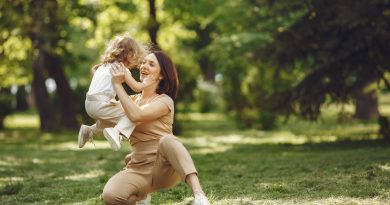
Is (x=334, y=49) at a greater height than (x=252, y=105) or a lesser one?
greater

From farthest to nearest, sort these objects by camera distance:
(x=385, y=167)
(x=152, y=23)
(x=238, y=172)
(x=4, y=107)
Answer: (x=4, y=107) < (x=152, y=23) < (x=238, y=172) < (x=385, y=167)

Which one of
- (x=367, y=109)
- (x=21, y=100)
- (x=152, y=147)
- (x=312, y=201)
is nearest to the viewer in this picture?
(x=152, y=147)

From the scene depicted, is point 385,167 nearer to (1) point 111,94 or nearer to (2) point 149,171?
(2) point 149,171

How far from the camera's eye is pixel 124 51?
5.98 metres

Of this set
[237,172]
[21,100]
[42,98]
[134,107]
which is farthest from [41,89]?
[21,100]

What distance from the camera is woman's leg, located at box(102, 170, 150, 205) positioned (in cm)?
564

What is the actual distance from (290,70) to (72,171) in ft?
18.7

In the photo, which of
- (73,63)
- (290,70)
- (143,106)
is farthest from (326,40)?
(73,63)

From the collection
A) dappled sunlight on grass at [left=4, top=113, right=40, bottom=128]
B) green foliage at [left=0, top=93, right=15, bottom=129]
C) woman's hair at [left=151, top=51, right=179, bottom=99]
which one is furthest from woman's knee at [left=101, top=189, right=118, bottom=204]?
dappled sunlight on grass at [left=4, top=113, right=40, bottom=128]

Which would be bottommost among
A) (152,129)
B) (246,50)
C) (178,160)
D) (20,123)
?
(20,123)

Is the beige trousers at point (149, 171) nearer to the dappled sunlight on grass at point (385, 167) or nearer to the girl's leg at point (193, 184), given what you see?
the girl's leg at point (193, 184)

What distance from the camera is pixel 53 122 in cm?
2381

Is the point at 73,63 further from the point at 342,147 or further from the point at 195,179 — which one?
the point at 195,179

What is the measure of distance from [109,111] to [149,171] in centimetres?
66
